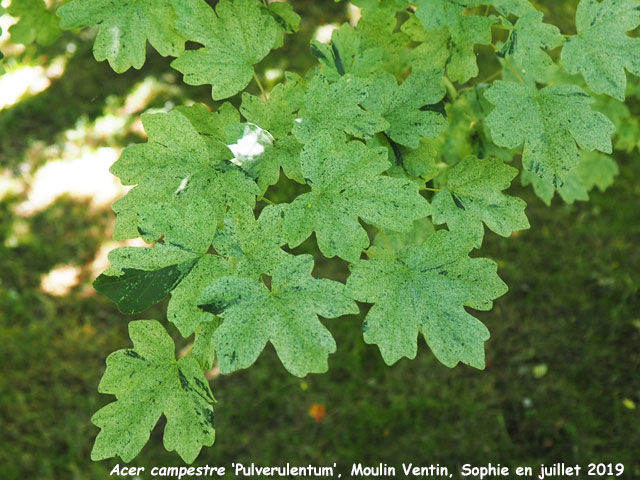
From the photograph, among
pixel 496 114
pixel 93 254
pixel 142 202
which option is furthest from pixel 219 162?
pixel 93 254

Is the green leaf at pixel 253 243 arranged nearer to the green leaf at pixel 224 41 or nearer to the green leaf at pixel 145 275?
the green leaf at pixel 145 275

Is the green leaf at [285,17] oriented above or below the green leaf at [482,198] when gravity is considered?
above

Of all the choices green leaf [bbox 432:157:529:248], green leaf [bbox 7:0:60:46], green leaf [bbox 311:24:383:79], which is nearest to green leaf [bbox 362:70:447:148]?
green leaf [bbox 311:24:383:79]

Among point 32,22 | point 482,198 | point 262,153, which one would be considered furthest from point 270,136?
point 32,22

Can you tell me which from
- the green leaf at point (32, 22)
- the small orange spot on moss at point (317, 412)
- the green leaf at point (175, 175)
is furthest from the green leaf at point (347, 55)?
the small orange spot on moss at point (317, 412)

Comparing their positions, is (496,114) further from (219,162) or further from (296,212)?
(219,162)

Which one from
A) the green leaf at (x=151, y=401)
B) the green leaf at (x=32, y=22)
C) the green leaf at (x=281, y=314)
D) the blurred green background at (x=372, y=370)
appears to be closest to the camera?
the green leaf at (x=281, y=314)

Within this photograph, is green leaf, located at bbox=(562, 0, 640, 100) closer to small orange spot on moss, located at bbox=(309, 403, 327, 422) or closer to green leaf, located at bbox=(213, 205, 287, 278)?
green leaf, located at bbox=(213, 205, 287, 278)
